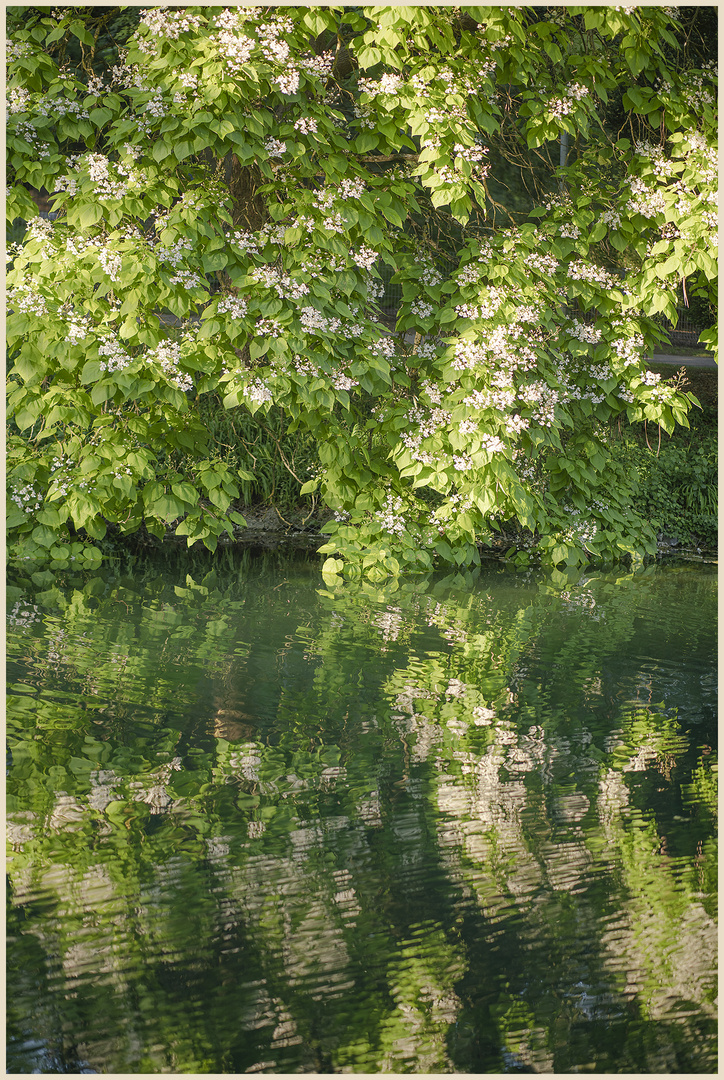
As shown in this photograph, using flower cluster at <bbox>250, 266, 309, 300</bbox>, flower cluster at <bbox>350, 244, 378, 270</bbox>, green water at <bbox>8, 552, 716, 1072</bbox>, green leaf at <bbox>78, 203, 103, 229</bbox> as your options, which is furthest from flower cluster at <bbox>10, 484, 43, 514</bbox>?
flower cluster at <bbox>350, 244, 378, 270</bbox>

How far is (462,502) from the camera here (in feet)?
22.7

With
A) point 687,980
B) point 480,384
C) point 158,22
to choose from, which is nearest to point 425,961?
point 687,980

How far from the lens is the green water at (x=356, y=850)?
2289 millimetres

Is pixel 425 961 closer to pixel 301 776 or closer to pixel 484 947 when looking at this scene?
pixel 484 947

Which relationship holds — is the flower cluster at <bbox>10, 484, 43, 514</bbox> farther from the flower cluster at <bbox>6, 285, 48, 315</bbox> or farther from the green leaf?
the green leaf

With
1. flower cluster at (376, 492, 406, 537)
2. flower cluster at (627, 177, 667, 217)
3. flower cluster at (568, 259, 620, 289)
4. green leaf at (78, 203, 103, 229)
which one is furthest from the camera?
flower cluster at (376, 492, 406, 537)

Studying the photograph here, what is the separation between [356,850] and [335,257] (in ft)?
13.4

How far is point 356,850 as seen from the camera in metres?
3.01

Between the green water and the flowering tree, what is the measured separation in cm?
156

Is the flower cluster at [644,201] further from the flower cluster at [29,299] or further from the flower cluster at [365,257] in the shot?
the flower cluster at [29,299]

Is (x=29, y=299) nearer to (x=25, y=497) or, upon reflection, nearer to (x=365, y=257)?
(x=25, y=497)

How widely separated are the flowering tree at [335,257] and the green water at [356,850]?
61.3 inches

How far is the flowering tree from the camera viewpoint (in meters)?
5.76

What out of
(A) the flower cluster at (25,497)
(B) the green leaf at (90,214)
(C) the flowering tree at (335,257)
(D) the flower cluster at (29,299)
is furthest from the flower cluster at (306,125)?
(A) the flower cluster at (25,497)
